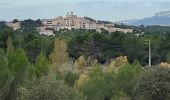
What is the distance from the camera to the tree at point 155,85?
2280 cm

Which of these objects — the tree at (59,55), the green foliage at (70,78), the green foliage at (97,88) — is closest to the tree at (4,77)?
the green foliage at (97,88)

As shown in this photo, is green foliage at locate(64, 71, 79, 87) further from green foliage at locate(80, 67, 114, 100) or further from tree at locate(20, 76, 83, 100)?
tree at locate(20, 76, 83, 100)

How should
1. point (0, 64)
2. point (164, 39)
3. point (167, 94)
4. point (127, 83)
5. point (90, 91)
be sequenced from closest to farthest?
point (0, 64), point (167, 94), point (90, 91), point (127, 83), point (164, 39)

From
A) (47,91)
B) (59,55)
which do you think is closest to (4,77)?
(47,91)

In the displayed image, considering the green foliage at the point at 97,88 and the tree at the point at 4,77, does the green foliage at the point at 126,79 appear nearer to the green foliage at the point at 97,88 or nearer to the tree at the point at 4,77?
the green foliage at the point at 97,88

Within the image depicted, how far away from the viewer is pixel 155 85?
22750 mm

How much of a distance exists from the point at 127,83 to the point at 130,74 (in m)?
0.87

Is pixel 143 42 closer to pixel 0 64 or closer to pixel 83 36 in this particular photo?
pixel 83 36

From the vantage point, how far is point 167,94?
22.9 meters

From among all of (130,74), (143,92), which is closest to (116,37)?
(130,74)

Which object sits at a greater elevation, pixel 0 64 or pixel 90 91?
pixel 0 64

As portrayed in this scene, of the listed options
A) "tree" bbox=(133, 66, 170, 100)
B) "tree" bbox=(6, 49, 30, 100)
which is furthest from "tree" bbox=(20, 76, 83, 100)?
"tree" bbox=(133, 66, 170, 100)

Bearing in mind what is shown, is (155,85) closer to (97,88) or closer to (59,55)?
(97,88)

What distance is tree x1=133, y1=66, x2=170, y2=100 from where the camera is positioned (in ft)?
74.8
